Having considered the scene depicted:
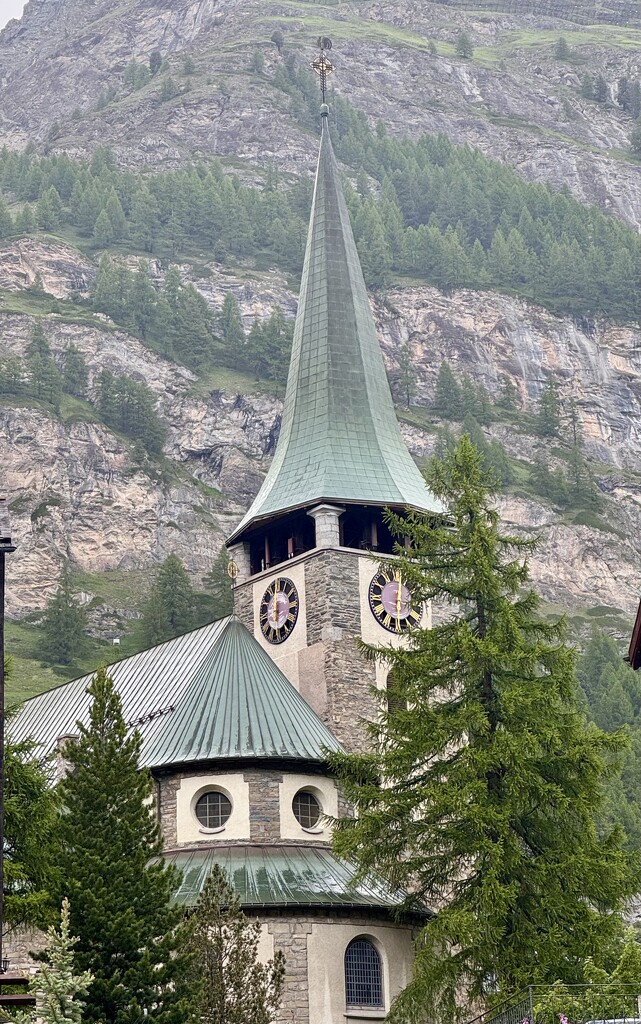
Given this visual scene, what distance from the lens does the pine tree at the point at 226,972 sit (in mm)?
33531

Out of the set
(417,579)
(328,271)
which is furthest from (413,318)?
(417,579)

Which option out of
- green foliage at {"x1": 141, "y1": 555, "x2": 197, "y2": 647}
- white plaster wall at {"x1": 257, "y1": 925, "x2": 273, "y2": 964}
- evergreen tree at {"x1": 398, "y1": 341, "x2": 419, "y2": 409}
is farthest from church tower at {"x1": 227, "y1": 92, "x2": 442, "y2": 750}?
evergreen tree at {"x1": 398, "y1": 341, "x2": 419, "y2": 409}

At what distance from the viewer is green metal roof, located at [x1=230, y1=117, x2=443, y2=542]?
59219mm

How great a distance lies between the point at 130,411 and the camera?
152500 millimetres

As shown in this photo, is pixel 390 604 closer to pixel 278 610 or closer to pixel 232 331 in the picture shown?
pixel 278 610

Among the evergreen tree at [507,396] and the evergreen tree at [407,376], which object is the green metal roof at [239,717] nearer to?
the evergreen tree at [407,376]

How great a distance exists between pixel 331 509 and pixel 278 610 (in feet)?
12.4

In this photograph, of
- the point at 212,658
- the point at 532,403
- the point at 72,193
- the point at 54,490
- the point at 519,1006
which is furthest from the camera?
the point at 72,193

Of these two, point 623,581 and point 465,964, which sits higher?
point 623,581

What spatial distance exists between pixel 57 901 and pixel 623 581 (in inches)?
4673

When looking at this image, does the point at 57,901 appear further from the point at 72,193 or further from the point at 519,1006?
the point at 72,193

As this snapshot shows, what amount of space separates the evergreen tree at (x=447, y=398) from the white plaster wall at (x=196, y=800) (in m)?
120

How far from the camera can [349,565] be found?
56906 mm

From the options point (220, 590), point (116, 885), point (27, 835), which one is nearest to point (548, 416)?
point (220, 590)
